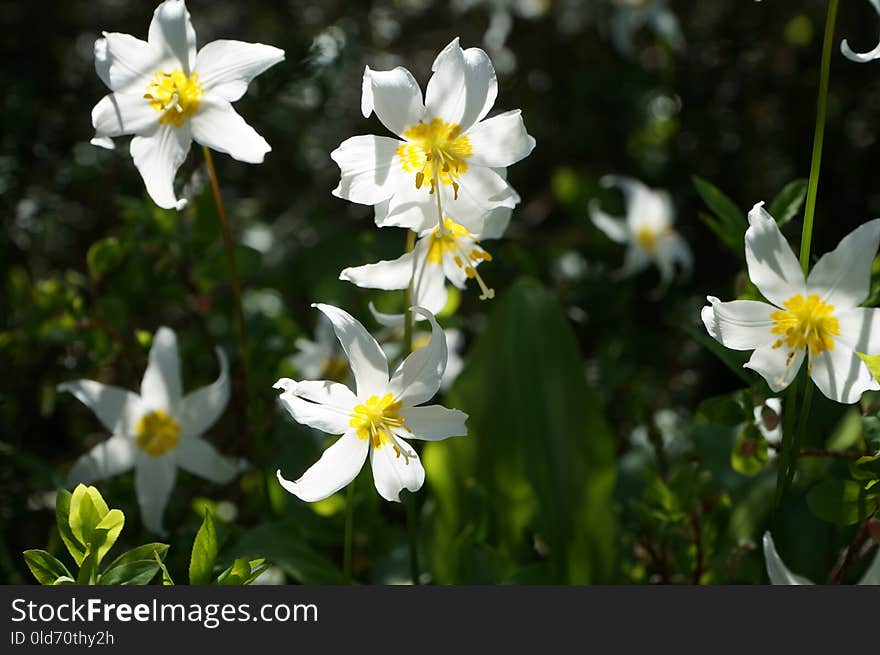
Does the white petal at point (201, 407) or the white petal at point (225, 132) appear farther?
the white petal at point (201, 407)

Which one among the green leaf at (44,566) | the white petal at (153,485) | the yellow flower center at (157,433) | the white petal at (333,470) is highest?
the yellow flower center at (157,433)

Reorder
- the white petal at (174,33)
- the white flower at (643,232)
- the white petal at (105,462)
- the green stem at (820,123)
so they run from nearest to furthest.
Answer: the green stem at (820,123) → the white petal at (174,33) → the white petal at (105,462) → the white flower at (643,232)

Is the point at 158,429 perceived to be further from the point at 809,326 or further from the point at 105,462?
the point at 809,326

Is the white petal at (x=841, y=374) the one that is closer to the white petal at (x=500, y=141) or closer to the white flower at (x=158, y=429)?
the white petal at (x=500, y=141)

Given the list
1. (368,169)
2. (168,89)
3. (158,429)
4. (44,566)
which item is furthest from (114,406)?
(368,169)

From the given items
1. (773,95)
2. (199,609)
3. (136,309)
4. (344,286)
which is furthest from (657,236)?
(199,609)

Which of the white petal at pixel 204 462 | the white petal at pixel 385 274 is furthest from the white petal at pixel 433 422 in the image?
the white petal at pixel 204 462

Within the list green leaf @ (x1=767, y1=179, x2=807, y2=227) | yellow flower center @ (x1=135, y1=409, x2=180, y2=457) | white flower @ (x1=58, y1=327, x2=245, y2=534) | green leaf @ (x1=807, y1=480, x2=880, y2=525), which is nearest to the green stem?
green leaf @ (x1=767, y1=179, x2=807, y2=227)

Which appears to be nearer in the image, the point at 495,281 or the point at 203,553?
the point at 203,553
